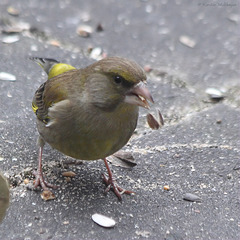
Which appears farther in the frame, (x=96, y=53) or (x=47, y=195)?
(x=96, y=53)

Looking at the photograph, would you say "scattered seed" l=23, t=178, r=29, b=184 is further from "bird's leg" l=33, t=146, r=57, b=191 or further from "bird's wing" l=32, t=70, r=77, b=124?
"bird's wing" l=32, t=70, r=77, b=124

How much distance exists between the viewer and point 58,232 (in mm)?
2658

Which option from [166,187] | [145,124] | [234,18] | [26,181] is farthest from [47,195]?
[234,18]

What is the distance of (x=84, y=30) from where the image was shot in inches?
205

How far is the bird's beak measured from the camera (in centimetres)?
275

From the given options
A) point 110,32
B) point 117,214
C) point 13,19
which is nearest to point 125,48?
point 110,32

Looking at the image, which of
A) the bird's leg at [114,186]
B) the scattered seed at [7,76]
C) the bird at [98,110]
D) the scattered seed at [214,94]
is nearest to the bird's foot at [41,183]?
the bird at [98,110]

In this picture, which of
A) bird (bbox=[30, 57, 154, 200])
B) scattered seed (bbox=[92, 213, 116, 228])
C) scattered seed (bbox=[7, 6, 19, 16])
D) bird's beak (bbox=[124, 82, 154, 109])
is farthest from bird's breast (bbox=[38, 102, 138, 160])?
scattered seed (bbox=[7, 6, 19, 16])

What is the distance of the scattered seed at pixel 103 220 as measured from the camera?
9.02ft

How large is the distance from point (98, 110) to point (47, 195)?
61 cm

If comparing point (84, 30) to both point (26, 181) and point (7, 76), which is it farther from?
point (26, 181)

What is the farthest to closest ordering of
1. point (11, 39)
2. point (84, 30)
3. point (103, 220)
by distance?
point (84, 30) → point (11, 39) → point (103, 220)

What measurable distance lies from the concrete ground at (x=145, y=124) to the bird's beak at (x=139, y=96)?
0.66 meters

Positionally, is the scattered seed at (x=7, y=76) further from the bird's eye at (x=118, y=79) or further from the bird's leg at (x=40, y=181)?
the bird's eye at (x=118, y=79)
